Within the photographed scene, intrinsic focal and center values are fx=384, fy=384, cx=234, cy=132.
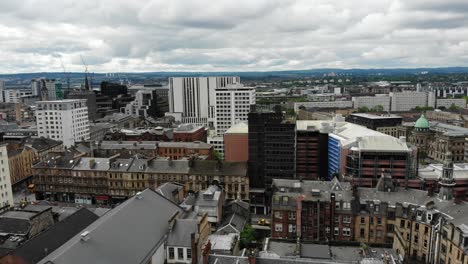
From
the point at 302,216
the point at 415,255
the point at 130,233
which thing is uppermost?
the point at 130,233

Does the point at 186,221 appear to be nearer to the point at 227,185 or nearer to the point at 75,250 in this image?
the point at 75,250

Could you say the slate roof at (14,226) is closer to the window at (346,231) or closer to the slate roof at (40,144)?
the window at (346,231)

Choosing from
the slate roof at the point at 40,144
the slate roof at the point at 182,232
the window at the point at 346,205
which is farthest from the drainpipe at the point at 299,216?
the slate roof at the point at 40,144

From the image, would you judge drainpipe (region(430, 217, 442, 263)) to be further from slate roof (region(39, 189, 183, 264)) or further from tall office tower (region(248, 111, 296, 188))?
tall office tower (region(248, 111, 296, 188))

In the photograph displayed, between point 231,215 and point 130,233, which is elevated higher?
point 130,233

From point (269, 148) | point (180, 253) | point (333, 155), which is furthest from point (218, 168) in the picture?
point (180, 253)

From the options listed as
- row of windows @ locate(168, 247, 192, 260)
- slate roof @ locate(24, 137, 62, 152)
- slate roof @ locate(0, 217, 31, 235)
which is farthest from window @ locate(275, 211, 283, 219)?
slate roof @ locate(24, 137, 62, 152)

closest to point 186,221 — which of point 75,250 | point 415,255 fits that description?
point 75,250

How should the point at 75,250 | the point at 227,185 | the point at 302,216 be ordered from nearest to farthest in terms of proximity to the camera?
the point at 75,250
the point at 302,216
the point at 227,185
